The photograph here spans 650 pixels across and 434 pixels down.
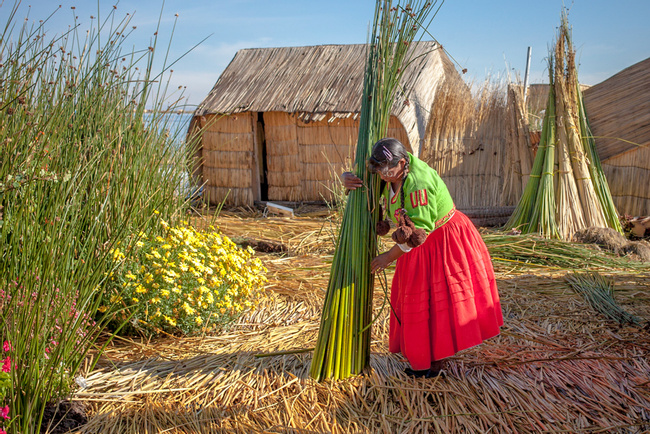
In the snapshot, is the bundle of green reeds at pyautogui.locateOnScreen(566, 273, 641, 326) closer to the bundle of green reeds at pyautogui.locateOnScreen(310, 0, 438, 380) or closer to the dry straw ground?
the dry straw ground

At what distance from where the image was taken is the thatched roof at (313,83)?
7.88 meters

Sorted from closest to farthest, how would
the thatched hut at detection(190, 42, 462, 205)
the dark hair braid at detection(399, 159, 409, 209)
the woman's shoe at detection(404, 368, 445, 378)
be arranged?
the dark hair braid at detection(399, 159, 409, 209) < the woman's shoe at detection(404, 368, 445, 378) < the thatched hut at detection(190, 42, 462, 205)

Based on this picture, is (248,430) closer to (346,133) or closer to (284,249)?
(284,249)

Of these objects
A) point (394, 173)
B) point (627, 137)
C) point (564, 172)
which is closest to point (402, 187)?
point (394, 173)

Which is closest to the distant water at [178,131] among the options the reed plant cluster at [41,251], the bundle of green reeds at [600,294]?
the reed plant cluster at [41,251]

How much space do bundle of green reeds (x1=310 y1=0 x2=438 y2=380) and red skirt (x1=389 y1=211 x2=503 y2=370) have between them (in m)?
0.20

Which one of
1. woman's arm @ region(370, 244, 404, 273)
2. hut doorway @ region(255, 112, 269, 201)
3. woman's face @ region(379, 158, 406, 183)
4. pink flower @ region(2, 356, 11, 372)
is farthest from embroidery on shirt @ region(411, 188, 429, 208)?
hut doorway @ region(255, 112, 269, 201)

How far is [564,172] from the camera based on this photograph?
584cm

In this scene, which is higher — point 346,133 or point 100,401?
point 346,133

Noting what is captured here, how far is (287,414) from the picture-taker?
2.43 m

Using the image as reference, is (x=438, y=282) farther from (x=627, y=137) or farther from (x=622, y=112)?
(x=622, y=112)

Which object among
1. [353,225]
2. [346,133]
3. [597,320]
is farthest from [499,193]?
[353,225]

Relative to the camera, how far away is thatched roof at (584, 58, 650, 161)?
6461 mm

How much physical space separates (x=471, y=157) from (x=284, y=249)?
3.19 meters
